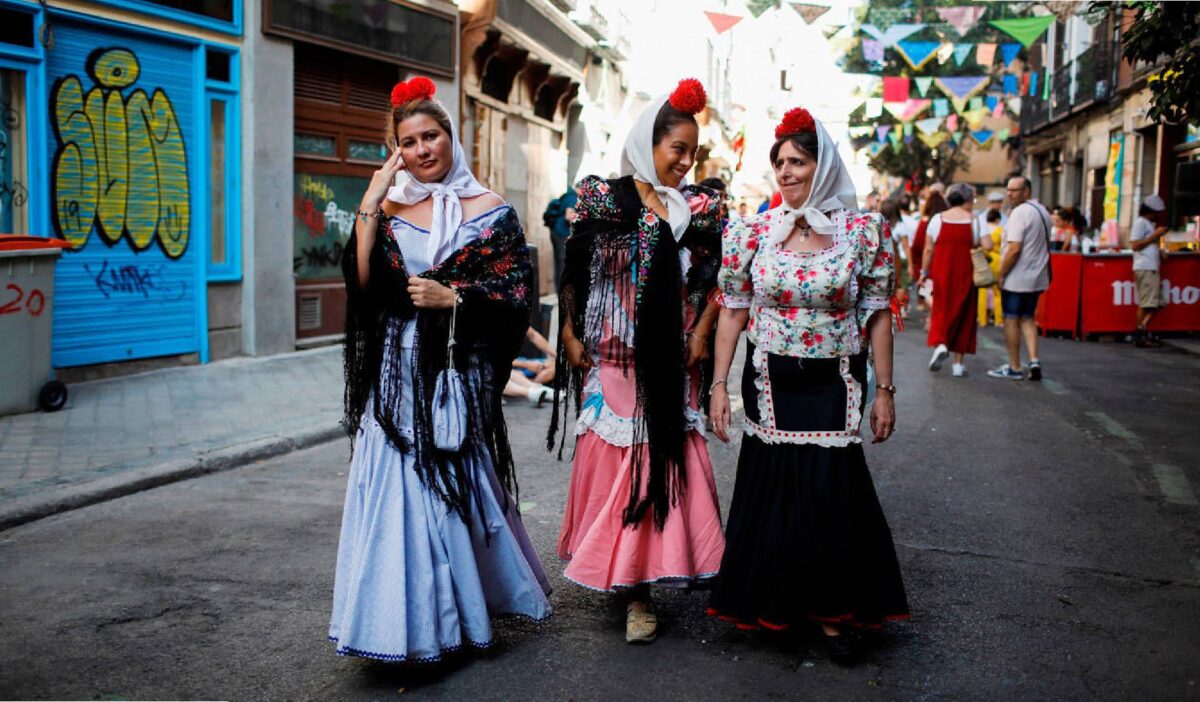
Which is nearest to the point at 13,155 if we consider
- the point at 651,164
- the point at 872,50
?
the point at 651,164

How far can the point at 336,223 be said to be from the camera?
12719 millimetres

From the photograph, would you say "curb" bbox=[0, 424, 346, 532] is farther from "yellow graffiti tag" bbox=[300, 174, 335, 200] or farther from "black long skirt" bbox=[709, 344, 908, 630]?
"yellow graffiti tag" bbox=[300, 174, 335, 200]

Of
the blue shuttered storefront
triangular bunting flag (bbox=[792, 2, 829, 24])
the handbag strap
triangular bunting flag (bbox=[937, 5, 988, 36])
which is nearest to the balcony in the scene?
triangular bunting flag (bbox=[937, 5, 988, 36])

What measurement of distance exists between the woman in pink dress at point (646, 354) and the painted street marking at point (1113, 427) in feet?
16.7

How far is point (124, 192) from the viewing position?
9758 millimetres

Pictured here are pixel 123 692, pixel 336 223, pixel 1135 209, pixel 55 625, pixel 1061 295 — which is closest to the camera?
pixel 123 692

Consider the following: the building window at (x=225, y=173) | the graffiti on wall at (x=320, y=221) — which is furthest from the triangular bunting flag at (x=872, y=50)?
the building window at (x=225, y=173)

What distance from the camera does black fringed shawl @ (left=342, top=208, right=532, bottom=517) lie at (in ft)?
12.0

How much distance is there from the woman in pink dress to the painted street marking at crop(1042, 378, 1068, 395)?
276 inches

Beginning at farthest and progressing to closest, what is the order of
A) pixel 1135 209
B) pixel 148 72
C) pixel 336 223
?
pixel 1135 209
pixel 336 223
pixel 148 72

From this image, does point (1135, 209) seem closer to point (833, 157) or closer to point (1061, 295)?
point (1061, 295)

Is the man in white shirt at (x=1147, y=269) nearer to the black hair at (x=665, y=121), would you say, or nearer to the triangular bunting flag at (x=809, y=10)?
the triangular bunting flag at (x=809, y=10)

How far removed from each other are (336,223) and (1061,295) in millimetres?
9595

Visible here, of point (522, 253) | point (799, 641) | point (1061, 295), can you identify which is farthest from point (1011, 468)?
point (1061, 295)
